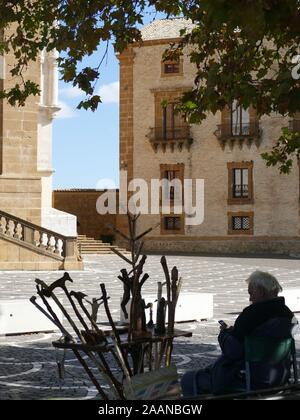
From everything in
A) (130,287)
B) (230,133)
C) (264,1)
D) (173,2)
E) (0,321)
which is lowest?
(0,321)

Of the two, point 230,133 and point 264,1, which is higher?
point 230,133

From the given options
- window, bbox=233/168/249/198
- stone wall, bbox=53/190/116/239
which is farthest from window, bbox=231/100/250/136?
stone wall, bbox=53/190/116/239

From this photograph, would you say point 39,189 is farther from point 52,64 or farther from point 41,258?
point 52,64

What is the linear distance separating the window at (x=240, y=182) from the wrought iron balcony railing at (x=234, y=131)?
145cm

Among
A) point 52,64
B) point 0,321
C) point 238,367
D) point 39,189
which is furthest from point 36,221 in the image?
point 238,367

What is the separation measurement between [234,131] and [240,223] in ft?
16.0

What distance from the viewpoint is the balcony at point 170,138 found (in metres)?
44.9

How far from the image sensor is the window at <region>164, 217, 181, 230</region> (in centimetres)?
4491

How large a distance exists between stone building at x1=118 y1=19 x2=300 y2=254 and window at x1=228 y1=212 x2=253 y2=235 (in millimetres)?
52

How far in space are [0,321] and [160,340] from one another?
6201 mm

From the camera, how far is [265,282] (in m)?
5.61
